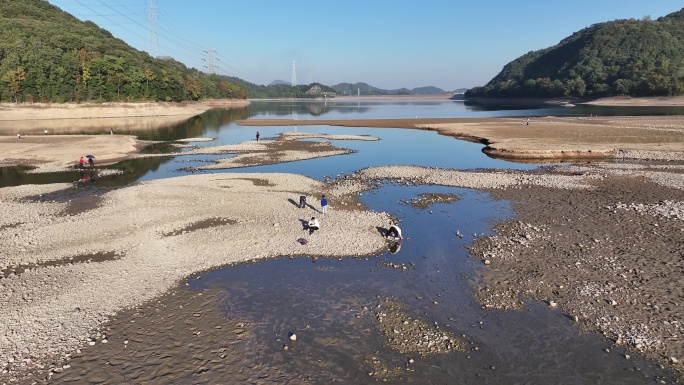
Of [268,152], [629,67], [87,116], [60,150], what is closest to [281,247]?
[268,152]

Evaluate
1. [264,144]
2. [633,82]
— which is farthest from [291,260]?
[633,82]

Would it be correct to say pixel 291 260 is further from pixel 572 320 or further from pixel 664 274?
pixel 664 274

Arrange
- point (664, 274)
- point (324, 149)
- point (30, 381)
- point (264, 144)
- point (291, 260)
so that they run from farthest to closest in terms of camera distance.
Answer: point (264, 144)
point (324, 149)
point (291, 260)
point (664, 274)
point (30, 381)

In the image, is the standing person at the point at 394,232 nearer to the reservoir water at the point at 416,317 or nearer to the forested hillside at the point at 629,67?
the reservoir water at the point at 416,317

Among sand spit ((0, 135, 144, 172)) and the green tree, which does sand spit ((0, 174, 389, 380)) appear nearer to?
sand spit ((0, 135, 144, 172))

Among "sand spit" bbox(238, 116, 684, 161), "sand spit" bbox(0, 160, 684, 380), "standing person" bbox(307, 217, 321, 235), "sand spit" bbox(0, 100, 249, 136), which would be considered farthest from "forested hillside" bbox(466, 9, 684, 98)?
"standing person" bbox(307, 217, 321, 235)

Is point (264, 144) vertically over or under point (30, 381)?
over

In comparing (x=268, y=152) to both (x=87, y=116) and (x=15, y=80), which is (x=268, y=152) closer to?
(x=87, y=116)

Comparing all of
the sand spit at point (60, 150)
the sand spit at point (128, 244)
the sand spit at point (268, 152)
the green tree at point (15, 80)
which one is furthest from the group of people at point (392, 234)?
the green tree at point (15, 80)
